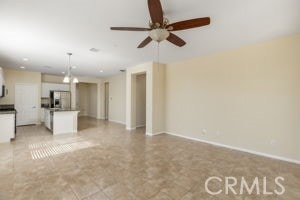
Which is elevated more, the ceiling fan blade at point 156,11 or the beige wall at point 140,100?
the ceiling fan blade at point 156,11

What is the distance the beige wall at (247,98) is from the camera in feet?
10.4

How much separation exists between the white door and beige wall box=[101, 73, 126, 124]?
3.62 metres

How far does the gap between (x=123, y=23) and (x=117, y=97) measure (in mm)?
5833

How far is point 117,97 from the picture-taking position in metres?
8.17

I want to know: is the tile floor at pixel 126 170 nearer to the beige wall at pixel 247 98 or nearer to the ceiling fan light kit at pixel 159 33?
the beige wall at pixel 247 98

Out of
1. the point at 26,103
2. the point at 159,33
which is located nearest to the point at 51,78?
the point at 26,103

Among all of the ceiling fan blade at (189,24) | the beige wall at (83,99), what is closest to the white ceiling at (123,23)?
the ceiling fan blade at (189,24)

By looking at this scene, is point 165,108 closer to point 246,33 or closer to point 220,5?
point 246,33

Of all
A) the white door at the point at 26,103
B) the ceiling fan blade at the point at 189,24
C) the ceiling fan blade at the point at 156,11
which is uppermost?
the ceiling fan blade at the point at 156,11

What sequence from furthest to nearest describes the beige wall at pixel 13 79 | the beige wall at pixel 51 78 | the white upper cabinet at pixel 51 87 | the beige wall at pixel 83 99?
the beige wall at pixel 83 99, the beige wall at pixel 51 78, the white upper cabinet at pixel 51 87, the beige wall at pixel 13 79

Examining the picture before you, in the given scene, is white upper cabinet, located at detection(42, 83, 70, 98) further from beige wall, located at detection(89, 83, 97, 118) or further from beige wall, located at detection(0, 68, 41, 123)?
beige wall, located at detection(89, 83, 97, 118)

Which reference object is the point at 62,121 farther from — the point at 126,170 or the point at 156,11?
the point at 156,11

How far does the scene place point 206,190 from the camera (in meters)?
2.17

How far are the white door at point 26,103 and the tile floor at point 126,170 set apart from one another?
3302 millimetres
